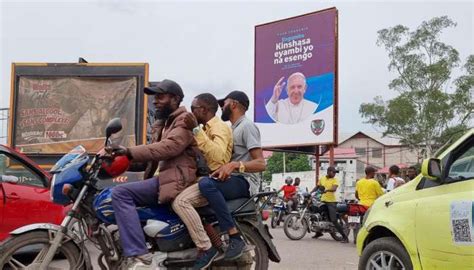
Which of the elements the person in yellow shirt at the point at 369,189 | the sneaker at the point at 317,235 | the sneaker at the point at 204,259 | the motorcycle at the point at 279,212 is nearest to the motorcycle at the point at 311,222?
the sneaker at the point at 317,235

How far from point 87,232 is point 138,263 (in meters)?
0.52

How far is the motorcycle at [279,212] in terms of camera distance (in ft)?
55.1

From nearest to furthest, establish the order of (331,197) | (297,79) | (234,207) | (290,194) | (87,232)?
(87,232) < (234,207) < (331,197) < (290,194) < (297,79)

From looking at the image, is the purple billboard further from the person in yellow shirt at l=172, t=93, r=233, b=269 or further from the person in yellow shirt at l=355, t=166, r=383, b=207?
the person in yellow shirt at l=172, t=93, r=233, b=269

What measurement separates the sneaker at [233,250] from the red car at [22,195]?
3006 millimetres

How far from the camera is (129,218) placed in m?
4.29

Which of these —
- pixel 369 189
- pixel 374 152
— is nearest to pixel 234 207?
pixel 369 189

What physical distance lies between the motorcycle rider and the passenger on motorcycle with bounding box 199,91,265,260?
0.24 metres

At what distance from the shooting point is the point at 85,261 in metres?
4.36

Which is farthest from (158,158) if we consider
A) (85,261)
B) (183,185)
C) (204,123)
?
(85,261)

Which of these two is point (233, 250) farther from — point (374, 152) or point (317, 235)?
point (374, 152)

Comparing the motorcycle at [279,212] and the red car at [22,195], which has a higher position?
the red car at [22,195]

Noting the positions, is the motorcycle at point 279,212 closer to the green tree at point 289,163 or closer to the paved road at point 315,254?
the paved road at point 315,254

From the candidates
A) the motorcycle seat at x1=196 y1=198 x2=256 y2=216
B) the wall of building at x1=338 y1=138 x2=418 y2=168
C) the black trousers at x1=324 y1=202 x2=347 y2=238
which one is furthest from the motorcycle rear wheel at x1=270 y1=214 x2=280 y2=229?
the wall of building at x1=338 y1=138 x2=418 y2=168
